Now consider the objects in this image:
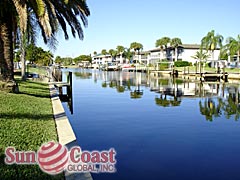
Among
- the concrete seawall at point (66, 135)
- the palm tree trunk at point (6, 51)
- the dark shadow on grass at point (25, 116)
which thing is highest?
the palm tree trunk at point (6, 51)

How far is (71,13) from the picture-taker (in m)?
17.7

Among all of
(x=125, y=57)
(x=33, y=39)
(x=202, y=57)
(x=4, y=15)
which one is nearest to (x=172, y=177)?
A: (x=4, y=15)

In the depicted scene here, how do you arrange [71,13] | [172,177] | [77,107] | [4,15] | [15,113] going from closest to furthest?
[172,177] → [15,113] → [4,15] → [71,13] → [77,107]

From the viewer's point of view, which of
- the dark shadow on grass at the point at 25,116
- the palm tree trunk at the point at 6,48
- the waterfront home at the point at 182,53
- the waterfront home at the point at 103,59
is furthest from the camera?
the waterfront home at the point at 103,59

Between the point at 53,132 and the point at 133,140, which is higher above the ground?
the point at 53,132

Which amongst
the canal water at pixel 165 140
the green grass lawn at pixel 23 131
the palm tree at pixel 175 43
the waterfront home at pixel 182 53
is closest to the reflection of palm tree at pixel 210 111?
the canal water at pixel 165 140

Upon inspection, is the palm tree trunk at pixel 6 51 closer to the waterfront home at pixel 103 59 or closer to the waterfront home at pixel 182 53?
the waterfront home at pixel 182 53

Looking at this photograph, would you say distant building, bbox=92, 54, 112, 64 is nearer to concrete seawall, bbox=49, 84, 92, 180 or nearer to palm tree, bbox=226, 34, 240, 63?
palm tree, bbox=226, 34, 240, 63

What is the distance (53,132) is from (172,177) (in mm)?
4139

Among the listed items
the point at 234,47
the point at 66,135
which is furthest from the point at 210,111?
the point at 234,47

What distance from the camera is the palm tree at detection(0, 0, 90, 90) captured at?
13.3m

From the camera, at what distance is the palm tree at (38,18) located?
43.5ft

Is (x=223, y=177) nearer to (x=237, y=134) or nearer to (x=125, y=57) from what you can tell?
(x=237, y=134)

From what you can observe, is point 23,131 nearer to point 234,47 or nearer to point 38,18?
point 38,18
